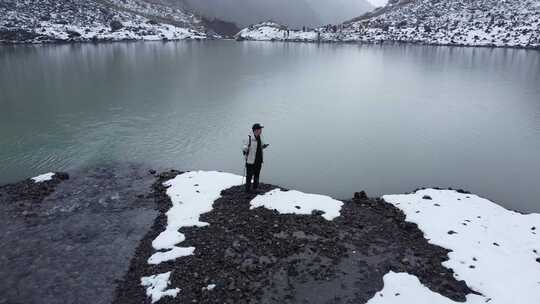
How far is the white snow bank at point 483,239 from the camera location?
10625mm

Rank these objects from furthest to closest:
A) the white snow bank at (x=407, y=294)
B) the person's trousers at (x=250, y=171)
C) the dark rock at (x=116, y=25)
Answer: the dark rock at (x=116, y=25) < the person's trousers at (x=250, y=171) < the white snow bank at (x=407, y=294)

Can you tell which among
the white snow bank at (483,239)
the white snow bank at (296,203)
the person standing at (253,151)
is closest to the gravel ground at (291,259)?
the white snow bank at (296,203)

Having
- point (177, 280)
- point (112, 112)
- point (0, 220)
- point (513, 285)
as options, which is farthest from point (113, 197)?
point (112, 112)

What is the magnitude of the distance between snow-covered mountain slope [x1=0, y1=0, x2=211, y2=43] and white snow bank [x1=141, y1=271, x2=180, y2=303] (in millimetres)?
108583

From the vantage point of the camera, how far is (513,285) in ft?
34.8

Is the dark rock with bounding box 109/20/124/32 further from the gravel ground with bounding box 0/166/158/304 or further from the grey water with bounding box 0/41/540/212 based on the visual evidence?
the gravel ground with bounding box 0/166/158/304

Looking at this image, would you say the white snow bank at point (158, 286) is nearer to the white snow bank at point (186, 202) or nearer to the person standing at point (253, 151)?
the white snow bank at point (186, 202)

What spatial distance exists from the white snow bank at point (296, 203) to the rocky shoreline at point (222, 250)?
163 mm

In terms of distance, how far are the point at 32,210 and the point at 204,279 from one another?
883 centimetres

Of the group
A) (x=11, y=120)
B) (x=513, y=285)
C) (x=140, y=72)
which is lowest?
(x=513, y=285)

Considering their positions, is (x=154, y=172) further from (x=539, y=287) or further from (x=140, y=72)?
(x=140, y=72)

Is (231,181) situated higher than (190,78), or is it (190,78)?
(190,78)

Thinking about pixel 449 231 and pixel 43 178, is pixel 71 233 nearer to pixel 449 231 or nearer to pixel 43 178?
pixel 43 178

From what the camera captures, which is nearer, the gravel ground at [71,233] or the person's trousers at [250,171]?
the gravel ground at [71,233]
